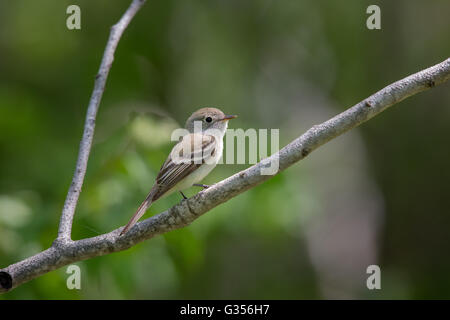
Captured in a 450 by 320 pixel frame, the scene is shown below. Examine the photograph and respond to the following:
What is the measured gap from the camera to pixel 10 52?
9250mm

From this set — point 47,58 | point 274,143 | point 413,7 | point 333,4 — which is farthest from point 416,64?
point 47,58

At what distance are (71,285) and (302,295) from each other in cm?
572

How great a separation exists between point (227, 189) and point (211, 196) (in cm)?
12

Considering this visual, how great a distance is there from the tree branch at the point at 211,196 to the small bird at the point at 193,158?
1.40 feet

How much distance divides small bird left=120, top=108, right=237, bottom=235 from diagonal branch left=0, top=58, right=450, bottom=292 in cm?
42

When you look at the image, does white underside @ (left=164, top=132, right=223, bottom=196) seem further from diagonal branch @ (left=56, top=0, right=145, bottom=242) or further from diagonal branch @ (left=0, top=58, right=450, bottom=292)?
diagonal branch @ (left=0, top=58, right=450, bottom=292)

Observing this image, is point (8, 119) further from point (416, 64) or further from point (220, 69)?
point (416, 64)

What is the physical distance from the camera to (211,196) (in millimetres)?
3279

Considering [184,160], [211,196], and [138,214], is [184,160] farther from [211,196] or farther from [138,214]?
[211,196]

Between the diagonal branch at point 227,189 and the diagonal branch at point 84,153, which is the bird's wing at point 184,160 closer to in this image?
the diagonal branch at point 84,153

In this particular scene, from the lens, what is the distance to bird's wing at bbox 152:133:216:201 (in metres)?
4.39

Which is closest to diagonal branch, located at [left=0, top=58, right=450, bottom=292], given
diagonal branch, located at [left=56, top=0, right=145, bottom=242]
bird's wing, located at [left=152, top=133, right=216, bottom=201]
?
diagonal branch, located at [left=56, top=0, right=145, bottom=242]

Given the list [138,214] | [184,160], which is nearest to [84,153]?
[138,214]

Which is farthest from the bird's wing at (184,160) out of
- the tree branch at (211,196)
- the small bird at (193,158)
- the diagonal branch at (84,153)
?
the tree branch at (211,196)
